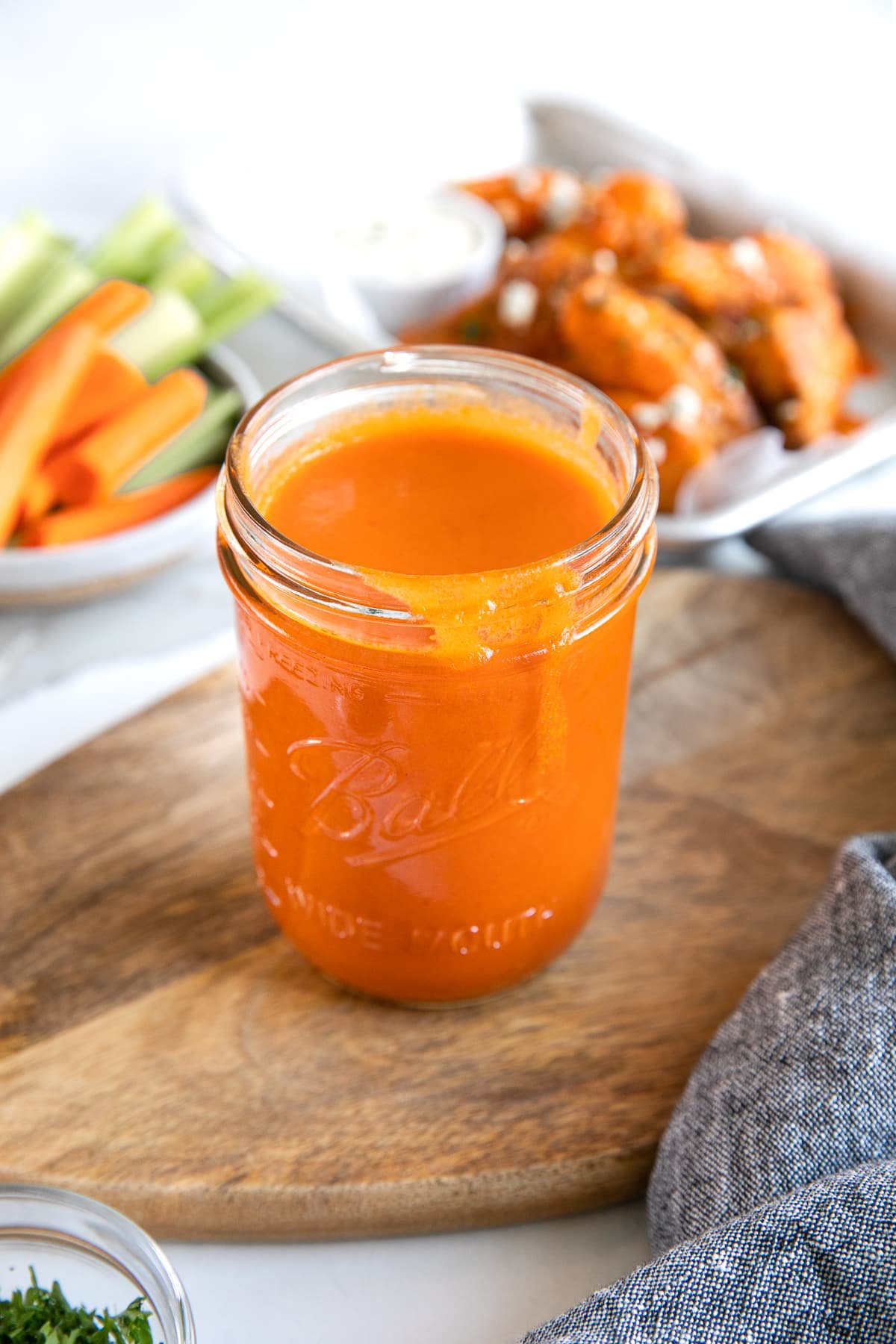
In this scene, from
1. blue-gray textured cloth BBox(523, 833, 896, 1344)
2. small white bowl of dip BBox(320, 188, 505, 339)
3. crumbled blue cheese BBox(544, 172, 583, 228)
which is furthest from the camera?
crumbled blue cheese BBox(544, 172, 583, 228)

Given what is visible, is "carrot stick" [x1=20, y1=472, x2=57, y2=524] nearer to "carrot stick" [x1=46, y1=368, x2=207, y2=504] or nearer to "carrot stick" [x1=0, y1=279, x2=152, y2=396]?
"carrot stick" [x1=46, y1=368, x2=207, y2=504]

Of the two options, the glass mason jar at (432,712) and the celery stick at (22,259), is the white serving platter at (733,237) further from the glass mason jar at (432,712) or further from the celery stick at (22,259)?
the glass mason jar at (432,712)

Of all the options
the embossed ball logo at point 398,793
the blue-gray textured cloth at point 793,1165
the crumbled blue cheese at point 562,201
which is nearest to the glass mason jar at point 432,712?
the embossed ball logo at point 398,793

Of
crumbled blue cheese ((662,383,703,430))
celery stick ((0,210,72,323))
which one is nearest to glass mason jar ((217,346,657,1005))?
crumbled blue cheese ((662,383,703,430))

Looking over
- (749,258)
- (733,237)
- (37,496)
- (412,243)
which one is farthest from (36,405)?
(733,237)

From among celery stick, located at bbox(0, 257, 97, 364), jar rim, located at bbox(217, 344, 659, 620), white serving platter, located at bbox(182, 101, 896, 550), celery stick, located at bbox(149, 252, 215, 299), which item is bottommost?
white serving platter, located at bbox(182, 101, 896, 550)

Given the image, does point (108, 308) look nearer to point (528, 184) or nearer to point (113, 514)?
point (113, 514)
